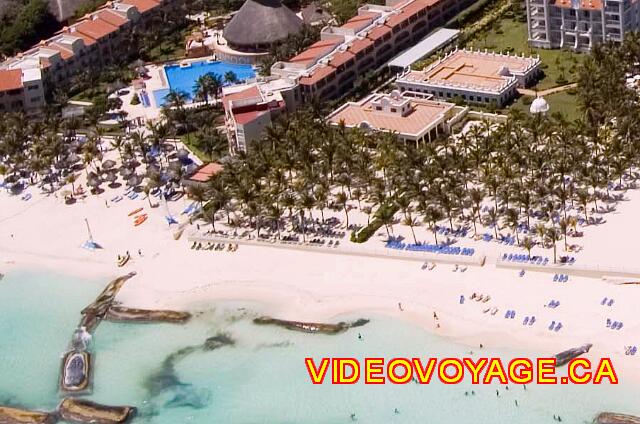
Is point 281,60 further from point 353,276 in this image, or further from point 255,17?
point 353,276

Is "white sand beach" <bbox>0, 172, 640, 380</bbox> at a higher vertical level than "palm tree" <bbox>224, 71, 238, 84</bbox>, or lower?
lower

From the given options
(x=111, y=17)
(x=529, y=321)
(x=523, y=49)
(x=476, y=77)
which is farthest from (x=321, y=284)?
(x=111, y=17)

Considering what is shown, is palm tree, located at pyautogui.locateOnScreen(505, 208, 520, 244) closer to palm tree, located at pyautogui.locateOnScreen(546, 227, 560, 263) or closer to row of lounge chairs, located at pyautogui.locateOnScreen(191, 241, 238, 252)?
palm tree, located at pyautogui.locateOnScreen(546, 227, 560, 263)

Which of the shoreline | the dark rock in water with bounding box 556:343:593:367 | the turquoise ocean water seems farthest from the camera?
the shoreline

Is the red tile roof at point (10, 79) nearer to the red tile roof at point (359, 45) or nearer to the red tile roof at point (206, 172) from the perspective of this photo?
the red tile roof at point (206, 172)

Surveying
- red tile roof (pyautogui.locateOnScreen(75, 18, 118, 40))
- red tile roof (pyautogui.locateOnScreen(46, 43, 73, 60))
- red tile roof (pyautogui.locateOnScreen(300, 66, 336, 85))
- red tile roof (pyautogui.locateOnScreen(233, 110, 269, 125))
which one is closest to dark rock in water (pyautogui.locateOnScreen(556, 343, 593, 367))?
red tile roof (pyautogui.locateOnScreen(233, 110, 269, 125))

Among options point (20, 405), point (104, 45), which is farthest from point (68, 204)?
point (104, 45)
